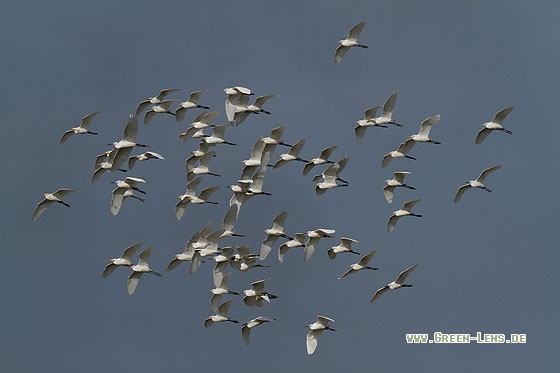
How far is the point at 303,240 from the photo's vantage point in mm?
89500

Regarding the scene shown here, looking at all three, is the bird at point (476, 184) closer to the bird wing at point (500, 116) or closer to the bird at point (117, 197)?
the bird wing at point (500, 116)

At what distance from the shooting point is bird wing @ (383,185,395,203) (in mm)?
89875

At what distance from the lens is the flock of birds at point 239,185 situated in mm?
86750

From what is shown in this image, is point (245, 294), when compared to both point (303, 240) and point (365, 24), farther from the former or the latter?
point (365, 24)

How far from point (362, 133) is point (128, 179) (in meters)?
11.9

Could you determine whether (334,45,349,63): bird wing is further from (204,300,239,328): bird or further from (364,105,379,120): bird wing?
(204,300,239,328): bird

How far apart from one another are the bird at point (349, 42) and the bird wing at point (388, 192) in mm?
7362

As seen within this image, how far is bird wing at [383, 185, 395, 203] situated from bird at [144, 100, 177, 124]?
37.7 ft

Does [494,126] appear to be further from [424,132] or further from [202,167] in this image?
[202,167]

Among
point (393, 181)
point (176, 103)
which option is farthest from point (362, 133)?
point (176, 103)

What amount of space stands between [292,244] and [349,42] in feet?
35.3

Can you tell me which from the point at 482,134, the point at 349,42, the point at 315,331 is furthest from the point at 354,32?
the point at 315,331

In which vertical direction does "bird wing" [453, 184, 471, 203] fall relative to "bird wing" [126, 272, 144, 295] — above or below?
above

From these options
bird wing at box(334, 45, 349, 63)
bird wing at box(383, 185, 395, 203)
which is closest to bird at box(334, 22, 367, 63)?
bird wing at box(334, 45, 349, 63)
